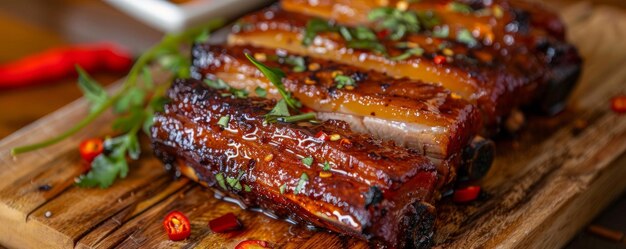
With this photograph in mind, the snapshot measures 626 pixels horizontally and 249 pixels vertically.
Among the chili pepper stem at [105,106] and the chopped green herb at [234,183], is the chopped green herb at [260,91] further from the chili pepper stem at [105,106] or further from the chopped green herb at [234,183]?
the chili pepper stem at [105,106]

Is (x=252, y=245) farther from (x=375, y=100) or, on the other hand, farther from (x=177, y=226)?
(x=375, y=100)

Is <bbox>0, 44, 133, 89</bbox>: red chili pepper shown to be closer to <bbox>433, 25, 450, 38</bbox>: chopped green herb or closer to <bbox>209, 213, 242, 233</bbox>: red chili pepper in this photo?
<bbox>433, 25, 450, 38</bbox>: chopped green herb

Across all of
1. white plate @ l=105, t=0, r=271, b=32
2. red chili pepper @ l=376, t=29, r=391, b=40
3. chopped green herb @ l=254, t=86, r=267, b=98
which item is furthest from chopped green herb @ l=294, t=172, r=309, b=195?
white plate @ l=105, t=0, r=271, b=32

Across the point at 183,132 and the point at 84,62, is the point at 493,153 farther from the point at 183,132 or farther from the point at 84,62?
the point at 84,62

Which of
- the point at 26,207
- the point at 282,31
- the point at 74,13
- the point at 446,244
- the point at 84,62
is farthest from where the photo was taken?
the point at 74,13

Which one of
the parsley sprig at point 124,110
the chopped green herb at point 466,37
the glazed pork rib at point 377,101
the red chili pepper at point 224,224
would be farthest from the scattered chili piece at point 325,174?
the chopped green herb at point 466,37

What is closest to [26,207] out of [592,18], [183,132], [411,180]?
[183,132]

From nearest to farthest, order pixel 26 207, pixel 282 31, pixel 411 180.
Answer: pixel 411 180, pixel 26 207, pixel 282 31

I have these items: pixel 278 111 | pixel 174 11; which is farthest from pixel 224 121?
pixel 174 11
